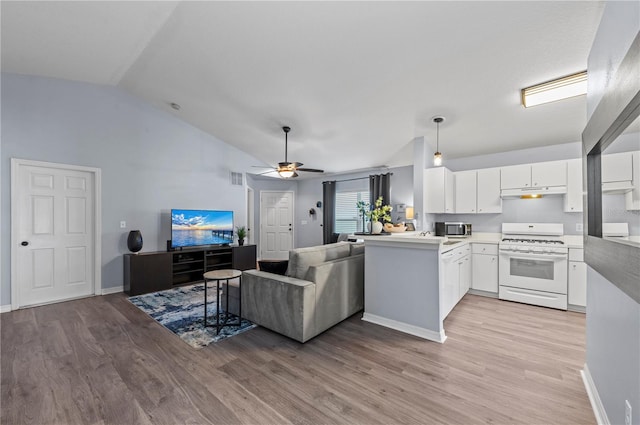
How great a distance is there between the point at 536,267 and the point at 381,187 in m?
3.47

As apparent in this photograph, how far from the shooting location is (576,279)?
3453 millimetres

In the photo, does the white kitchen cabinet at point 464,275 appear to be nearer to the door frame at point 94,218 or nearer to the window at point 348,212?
the window at point 348,212

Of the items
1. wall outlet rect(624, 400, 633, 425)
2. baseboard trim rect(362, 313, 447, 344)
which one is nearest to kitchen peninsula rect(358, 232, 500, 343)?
baseboard trim rect(362, 313, 447, 344)

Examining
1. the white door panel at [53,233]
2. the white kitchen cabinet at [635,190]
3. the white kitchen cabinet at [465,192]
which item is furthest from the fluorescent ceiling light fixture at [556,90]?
the white door panel at [53,233]

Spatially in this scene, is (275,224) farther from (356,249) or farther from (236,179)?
(356,249)

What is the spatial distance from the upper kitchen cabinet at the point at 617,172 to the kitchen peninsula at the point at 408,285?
1.32 m

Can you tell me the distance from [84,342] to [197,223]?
282 cm

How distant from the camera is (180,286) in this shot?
15.9 ft

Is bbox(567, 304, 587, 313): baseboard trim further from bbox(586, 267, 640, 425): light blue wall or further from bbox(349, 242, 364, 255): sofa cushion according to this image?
bbox(349, 242, 364, 255): sofa cushion

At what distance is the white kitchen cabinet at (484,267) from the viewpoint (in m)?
4.05

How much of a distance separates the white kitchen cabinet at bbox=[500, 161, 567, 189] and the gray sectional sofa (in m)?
2.89

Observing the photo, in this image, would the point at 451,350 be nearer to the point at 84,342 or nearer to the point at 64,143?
the point at 84,342

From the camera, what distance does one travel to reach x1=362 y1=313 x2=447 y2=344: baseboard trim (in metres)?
2.65

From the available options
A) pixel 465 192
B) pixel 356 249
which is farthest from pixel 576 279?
pixel 356 249
